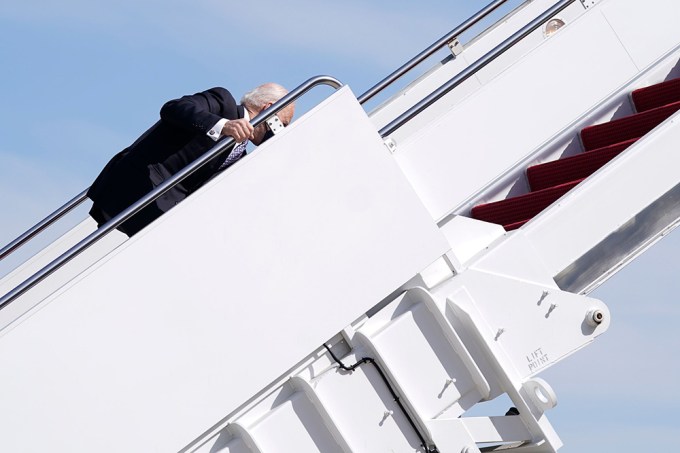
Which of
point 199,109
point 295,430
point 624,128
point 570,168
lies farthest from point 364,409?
point 624,128

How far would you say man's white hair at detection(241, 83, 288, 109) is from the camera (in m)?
4.31

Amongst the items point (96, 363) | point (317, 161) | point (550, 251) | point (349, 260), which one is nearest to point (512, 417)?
point (550, 251)

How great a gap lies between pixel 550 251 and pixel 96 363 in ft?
Result: 5.77

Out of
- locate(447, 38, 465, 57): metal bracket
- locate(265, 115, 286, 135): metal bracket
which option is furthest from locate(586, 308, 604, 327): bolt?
locate(447, 38, 465, 57): metal bracket

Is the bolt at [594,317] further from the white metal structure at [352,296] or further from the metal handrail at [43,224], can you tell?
the metal handrail at [43,224]

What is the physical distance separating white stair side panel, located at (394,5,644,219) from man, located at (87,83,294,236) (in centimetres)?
63

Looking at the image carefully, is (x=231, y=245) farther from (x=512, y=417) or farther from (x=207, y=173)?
(x=512, y=417)

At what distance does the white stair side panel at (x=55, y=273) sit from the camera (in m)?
5.96

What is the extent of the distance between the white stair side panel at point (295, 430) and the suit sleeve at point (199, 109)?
1160mm

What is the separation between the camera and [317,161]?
371 centimetres

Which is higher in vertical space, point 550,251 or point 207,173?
point 207,173

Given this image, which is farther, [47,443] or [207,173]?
[207,173]

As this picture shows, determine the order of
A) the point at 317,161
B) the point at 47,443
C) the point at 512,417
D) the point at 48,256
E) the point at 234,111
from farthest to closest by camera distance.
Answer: the point at 48,256 → the point at 234,111 → the point at 512,417 → the point at 317,161 → the point at 47,443

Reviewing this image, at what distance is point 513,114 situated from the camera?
4.07 metres
